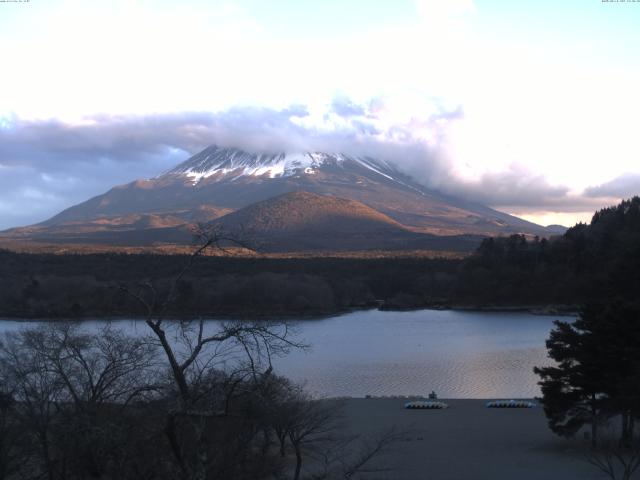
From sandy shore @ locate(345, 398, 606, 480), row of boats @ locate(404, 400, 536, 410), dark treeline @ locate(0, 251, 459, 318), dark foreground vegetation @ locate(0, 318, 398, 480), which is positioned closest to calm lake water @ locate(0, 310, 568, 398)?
row of boats @ locate(404, 400, 536, 410)

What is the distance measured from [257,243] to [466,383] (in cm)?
1962

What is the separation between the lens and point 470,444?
14938mm

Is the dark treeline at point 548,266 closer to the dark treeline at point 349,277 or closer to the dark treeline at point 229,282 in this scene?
the dark treeline at point 349,277

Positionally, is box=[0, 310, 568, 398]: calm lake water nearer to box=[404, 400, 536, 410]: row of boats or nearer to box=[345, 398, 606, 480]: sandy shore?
box=[404, 400, 536, 410]: row of boats

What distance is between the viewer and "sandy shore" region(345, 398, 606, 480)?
1247 centimetres

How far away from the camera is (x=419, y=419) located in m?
17.4

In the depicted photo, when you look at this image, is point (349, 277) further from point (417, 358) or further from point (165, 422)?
point (165, 422)

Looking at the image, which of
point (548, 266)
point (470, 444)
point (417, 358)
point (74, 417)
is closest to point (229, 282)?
point (417, 358)

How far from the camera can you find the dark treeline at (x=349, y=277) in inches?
1815

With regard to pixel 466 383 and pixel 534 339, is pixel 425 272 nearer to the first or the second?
pixel 534 339

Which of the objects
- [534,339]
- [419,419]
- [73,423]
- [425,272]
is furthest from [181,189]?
[73,423]

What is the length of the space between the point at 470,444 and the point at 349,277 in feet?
159

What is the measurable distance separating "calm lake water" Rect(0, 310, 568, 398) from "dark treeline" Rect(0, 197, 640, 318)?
18.4 ft

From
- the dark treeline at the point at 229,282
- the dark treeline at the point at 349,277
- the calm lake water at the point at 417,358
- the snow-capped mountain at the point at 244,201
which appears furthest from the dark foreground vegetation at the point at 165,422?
the snow-capped mountain at the point at 244,201
